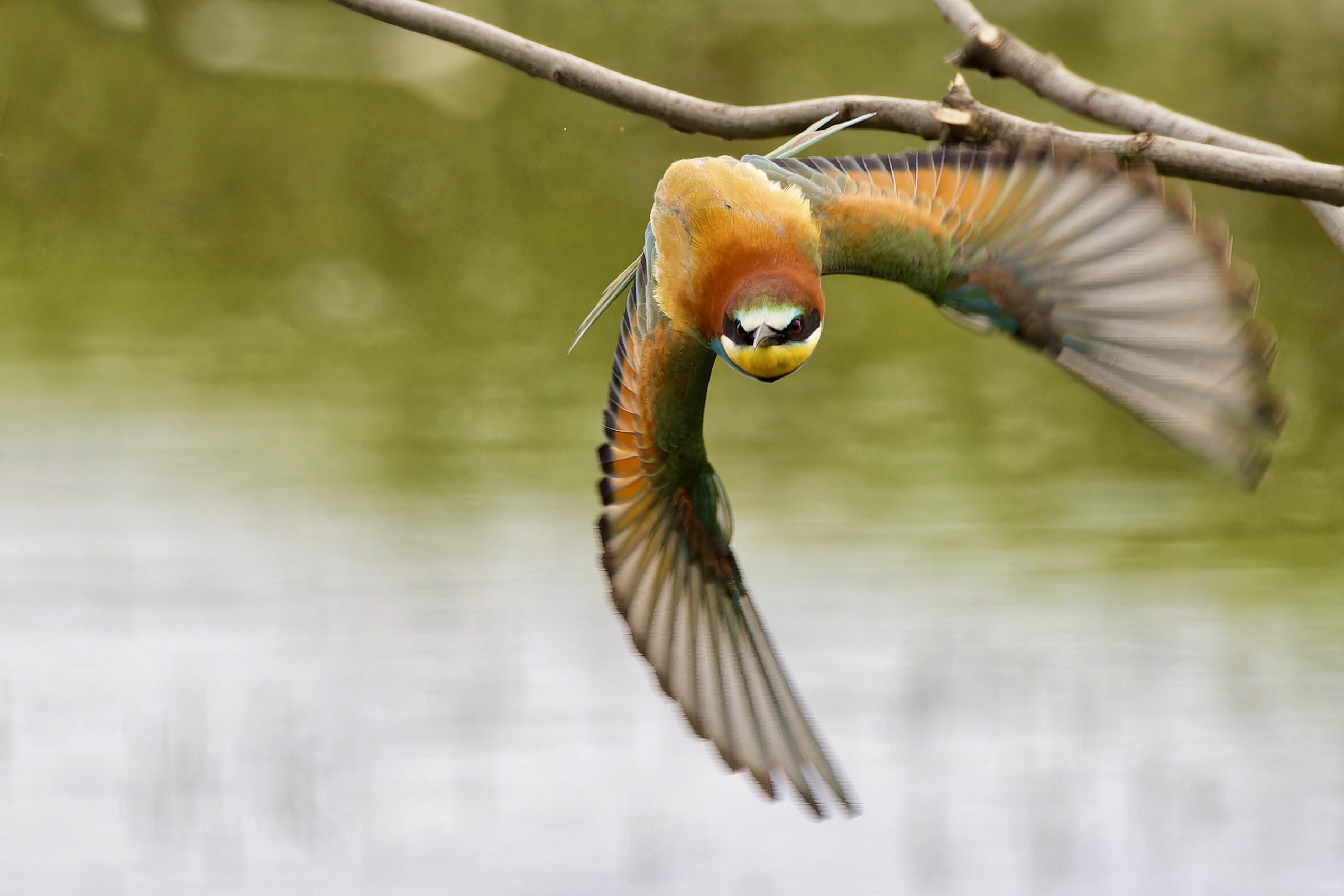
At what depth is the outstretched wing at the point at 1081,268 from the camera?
166 centimetres

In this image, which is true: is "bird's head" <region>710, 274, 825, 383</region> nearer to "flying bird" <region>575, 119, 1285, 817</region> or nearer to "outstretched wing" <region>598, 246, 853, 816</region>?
"flying bird" <region>575, 119, 1285, 817</region>

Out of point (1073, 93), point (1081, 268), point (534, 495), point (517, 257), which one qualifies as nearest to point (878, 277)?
point (1081, 268)

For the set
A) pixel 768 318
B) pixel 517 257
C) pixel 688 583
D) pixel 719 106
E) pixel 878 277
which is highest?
pixel 517 257

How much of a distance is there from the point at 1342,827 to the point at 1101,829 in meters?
0.54

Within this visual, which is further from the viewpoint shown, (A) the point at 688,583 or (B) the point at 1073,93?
(A) the point at 688,583

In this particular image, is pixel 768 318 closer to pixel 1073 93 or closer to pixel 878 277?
pixel 878 277

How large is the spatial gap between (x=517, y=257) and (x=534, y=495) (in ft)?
4.98

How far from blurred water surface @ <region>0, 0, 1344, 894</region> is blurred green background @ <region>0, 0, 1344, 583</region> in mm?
18

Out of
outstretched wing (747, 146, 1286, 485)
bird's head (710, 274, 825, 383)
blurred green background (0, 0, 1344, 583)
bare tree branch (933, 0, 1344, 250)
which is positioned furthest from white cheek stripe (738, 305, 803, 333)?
blurred green background (0, 0, 1344, 583)

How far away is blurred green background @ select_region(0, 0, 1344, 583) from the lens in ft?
18.5

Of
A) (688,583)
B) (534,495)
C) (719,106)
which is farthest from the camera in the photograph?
(534,495)

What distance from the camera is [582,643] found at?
183 inches

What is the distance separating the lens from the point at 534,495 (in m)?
5.41

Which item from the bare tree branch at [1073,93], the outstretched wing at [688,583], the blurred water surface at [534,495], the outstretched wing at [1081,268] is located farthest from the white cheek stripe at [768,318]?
the blurred water surface at [534,495]
